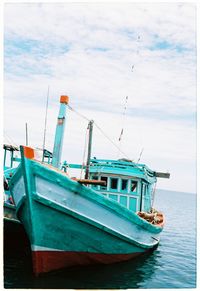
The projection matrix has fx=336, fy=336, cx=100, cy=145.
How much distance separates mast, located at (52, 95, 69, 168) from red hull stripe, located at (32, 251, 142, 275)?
96.9 inches

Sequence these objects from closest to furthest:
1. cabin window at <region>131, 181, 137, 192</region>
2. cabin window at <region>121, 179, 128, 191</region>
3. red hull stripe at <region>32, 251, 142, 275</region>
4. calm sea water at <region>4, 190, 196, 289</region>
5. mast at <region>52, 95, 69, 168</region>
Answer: red hull stripe at <region>32, 251, 142, 275</region> → calm sea water at <region>4, 190, 196, 289</region> → mast at <region>52, 95, 69, 168</region> → cabin window at <region>121, 179, 128, 191</region> → cabin window at <region>131, 181, 137, 192</region>

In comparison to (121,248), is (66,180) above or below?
above

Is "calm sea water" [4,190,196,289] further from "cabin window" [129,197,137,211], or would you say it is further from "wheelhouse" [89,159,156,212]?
"wheelhouse" [89,159,156,212]

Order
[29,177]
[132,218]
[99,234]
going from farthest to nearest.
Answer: [132,218], [99,234], [29,177]

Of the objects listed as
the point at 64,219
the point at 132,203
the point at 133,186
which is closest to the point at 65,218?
the point at 64,219

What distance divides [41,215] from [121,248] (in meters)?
3.30

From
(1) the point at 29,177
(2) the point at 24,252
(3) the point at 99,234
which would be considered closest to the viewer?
(1) the point at 29,177

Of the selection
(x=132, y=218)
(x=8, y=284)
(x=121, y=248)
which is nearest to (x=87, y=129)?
(x=132, y=218)

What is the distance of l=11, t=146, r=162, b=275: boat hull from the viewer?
28.6 ft

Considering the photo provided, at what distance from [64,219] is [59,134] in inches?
97.8

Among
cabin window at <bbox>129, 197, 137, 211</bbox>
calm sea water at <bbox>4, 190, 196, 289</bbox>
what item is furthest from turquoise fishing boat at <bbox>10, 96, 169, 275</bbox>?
cabin window at <bbox>129, 197, 137, 211</bbox>

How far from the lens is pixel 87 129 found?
10828 mm

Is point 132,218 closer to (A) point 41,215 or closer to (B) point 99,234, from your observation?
(B) point 99,234

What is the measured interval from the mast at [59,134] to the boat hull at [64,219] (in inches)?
37.1
